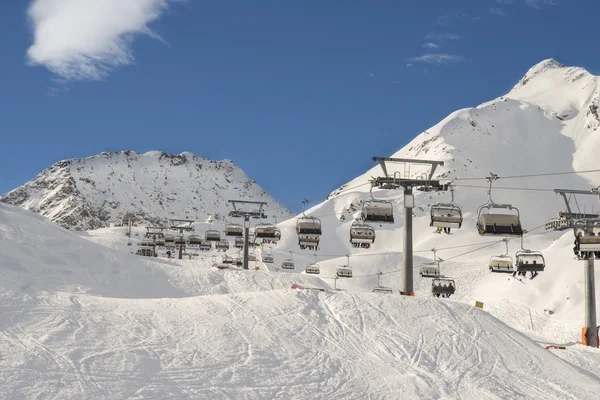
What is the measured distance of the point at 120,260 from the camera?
3738 centimetres

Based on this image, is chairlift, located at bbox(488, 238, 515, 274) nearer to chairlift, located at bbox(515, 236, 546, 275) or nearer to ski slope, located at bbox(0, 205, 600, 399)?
chairlift, located at bbox(515, 236, 546, 275)

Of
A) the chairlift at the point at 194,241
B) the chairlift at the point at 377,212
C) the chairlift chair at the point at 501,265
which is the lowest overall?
the chairlift chair at the point at 501,265

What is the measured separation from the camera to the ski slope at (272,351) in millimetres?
11594

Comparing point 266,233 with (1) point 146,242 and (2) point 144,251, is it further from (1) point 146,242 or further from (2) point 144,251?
(2) point 144,251

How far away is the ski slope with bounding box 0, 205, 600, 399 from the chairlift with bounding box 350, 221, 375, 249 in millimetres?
8536

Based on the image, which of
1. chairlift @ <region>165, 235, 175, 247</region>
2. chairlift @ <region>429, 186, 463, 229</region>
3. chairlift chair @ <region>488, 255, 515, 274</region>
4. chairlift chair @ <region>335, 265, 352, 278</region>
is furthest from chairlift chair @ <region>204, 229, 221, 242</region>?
chairlift @ <region>429, 186, 463, 229</region>

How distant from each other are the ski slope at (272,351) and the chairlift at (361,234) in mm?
8536

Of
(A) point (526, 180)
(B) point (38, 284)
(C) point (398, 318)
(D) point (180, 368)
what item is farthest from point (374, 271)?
(A) point (526, 180)

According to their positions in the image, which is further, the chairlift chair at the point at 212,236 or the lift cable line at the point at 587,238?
the chairlift chair at the point at 212,236

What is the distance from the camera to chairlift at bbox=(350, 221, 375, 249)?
1097 inches

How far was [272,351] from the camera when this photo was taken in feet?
46.2

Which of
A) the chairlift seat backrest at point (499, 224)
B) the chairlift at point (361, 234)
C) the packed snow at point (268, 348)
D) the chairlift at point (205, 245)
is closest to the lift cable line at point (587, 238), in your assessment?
the chairlift seat backrest at point (499, 224)

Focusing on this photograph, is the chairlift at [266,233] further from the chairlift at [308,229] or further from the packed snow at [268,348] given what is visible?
the packed snow at [268,348]

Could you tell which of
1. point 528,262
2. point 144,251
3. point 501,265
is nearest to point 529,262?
point 528,262
